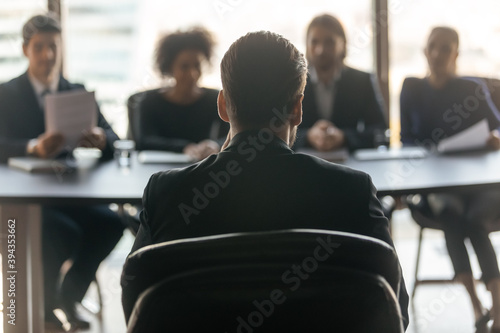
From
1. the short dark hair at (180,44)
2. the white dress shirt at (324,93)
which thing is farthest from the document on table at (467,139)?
the short dark hair at (180,44)

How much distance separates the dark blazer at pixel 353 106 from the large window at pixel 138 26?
2.75 ft

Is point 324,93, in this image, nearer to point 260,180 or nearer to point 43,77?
point 43,77

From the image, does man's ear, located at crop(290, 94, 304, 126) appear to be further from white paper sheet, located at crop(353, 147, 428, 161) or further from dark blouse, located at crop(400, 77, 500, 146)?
dark blouse, located at crop(400, 77, 500, 146)

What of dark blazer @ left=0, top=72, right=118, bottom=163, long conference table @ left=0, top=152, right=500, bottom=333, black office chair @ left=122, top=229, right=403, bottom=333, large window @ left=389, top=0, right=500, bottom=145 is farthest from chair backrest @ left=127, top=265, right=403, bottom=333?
large window @ left=389, top=0, right=500, bottom=145

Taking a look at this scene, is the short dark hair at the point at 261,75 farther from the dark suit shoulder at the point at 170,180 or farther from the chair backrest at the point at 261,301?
the chair backrest at the point at 261,301

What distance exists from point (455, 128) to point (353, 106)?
52cm

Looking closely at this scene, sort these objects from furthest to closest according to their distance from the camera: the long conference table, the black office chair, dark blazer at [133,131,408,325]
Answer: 1. the long conference table
2. dark blazer at [133,131,408,325]
3. the black office chair

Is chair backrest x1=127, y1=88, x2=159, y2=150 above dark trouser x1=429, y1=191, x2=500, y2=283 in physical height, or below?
above

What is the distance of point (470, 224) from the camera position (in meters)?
2.63

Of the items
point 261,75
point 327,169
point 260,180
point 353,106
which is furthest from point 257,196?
point 353,106

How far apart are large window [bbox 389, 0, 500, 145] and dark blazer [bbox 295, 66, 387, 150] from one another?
94 cm

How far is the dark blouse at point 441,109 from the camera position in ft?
9.59

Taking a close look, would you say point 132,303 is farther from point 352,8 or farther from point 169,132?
point 352,8

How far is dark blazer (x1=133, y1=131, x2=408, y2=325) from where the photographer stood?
105cm
